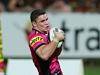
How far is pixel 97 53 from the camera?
1455cm

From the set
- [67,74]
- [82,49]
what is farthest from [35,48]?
[82,49]

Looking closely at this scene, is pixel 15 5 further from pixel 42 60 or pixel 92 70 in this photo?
pixel 42 60

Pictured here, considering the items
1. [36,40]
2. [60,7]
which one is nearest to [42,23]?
[36,40]

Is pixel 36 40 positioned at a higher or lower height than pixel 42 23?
lower

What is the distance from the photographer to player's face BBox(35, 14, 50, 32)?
6.17 m

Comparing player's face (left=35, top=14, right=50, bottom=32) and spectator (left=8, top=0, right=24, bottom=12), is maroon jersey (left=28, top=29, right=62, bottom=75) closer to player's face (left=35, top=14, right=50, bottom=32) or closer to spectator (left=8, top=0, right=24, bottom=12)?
player's face (left=35, top=14, right=50, bottom=32)

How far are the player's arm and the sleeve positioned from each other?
110mm

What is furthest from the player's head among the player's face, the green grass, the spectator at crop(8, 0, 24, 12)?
the spectator at crop(8, 0, 24, 12)

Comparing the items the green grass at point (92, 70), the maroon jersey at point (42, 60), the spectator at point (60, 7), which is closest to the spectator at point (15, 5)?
the spectator at point (60, 7)

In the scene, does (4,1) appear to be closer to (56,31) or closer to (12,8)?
(12,8)

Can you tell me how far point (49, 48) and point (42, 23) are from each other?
0.43 metres

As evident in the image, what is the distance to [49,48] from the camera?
5.84m

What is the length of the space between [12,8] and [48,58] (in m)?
9.29

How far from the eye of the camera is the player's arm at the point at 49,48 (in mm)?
5840
